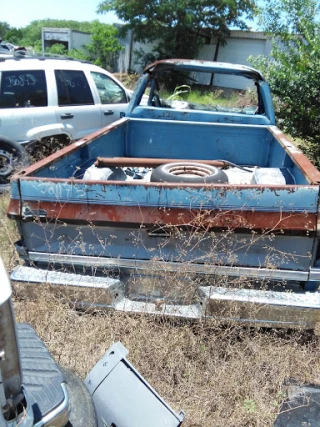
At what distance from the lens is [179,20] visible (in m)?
17.6

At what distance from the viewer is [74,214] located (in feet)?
7.98

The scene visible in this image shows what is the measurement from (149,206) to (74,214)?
47cm

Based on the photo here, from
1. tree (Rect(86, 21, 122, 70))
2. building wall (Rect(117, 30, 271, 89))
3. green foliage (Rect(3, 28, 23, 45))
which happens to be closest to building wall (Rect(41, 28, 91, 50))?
tree (Rect(86, 21, 122, 70))

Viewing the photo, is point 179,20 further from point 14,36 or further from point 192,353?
point 14,36

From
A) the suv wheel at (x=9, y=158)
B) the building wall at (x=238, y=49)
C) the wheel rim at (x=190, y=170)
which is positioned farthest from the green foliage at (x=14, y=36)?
the wheel rim at (x=190, y=170)

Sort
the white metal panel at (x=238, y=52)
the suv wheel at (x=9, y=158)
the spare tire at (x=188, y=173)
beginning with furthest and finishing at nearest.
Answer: the white metal panel at (x=238, y=52)
the suv wheel at (x=9, y=158)
the spare tire at (x=188, y=173)

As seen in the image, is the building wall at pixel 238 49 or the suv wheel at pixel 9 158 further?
the building wall at pixel 238 49

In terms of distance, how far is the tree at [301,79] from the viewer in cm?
656

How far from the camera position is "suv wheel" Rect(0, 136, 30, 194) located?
223 inches

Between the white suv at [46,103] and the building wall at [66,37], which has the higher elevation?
the building wall at [66,37]

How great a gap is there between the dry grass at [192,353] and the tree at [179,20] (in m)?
17.0

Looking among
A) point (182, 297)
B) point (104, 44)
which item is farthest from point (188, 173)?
point (104, 44)

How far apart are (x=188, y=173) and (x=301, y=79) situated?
4391 mm

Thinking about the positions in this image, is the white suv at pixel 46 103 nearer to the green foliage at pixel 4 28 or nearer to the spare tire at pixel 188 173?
the spare tire at pixel 188 173
